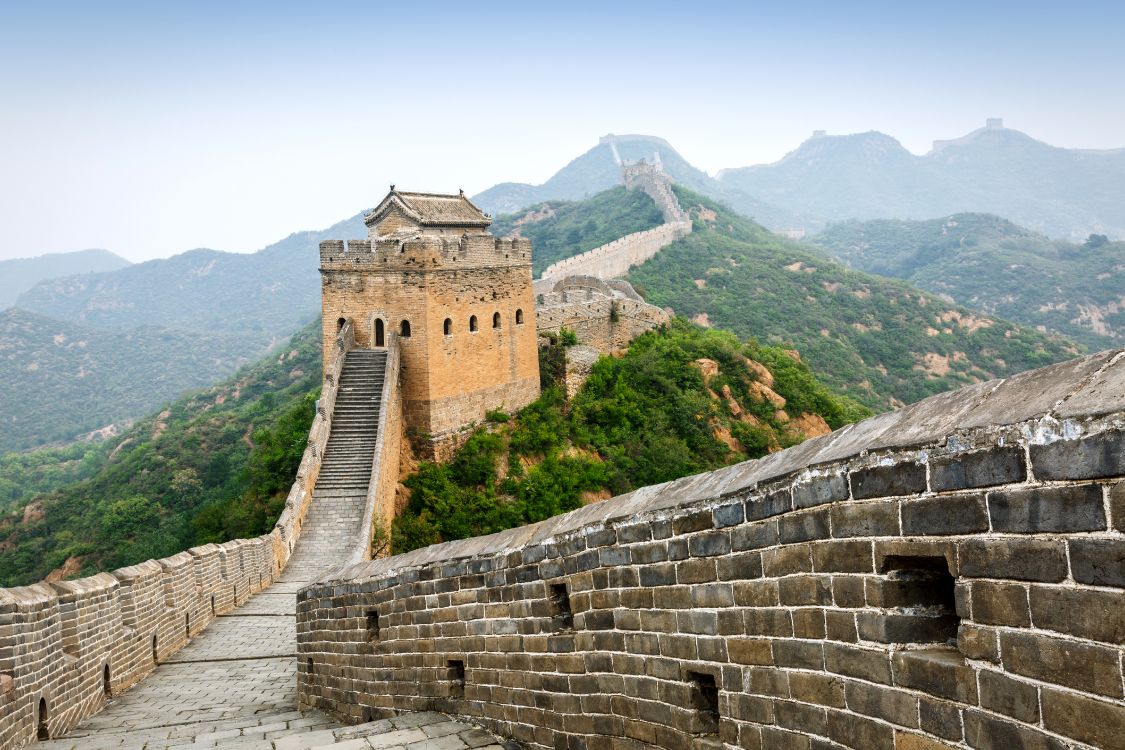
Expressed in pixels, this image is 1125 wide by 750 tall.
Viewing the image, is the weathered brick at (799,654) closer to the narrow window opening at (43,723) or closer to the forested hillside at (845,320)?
the narrow window opening at (43,723)

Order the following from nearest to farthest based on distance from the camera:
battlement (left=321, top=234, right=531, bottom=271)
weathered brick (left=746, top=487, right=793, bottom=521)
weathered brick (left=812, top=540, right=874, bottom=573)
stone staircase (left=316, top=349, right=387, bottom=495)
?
weathered brick (left=812, top=540, right=874, bottom=573), weathered brick (left=746, top=487, right=793, bottom=521), stone staircase (left=316, top=349, right=387, bottom=495), battlement (left=321, top=234, right=531, bottom=271)

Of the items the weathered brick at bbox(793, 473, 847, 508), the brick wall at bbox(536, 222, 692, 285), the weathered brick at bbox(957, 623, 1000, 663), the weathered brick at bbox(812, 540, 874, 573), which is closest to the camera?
the weathered brick at bbox(957, 623, 1000, 663)

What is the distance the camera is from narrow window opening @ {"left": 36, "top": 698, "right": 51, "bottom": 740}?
7.47 metres

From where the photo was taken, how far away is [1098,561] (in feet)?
8.09

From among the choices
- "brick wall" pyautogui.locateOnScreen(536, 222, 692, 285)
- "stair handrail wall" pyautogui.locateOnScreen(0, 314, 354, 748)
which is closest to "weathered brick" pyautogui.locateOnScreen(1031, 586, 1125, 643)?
"stair handrail wall" pyautogui.locateOnScreen(0, 314, 354, 748)

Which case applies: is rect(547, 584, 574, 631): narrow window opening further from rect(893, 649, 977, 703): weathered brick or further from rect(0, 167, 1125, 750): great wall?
rect(893, 649, 977, 703): weathered brick

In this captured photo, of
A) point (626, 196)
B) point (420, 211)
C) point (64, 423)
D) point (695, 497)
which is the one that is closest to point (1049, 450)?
point (695, 497)

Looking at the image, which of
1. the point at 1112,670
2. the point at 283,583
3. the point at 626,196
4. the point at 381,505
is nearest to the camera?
the point at 1112,670

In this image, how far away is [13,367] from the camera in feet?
315

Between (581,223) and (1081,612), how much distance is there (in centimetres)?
7206

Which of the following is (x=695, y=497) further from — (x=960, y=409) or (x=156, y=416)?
(x=156, y=416)

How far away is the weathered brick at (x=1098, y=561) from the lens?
2.41 meters

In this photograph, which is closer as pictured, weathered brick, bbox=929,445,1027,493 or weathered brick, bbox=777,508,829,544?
weathered brick, bbox=929,445,1027,493

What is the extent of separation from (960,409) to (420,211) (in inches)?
830
